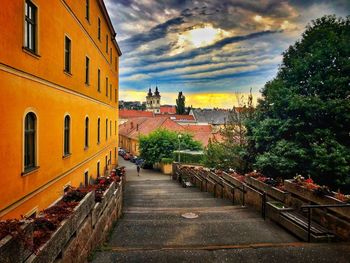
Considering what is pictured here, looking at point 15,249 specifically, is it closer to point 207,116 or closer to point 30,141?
point 30,141

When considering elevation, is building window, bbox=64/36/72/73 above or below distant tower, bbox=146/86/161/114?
below

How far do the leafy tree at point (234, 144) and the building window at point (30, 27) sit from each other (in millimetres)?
15737

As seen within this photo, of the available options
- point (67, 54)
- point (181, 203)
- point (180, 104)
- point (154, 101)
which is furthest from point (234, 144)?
point (154, 101)

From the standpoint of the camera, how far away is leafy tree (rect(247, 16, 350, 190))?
13586 mm

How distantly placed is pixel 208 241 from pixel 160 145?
34530 millimetres

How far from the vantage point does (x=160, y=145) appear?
41969 millimetres

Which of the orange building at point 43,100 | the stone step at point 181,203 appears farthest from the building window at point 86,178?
the stone step at point 181,203

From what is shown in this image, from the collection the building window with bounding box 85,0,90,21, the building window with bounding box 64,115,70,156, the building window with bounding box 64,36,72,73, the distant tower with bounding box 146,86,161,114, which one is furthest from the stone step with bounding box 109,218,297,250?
the distant tower with bounding box 146,86,161,114

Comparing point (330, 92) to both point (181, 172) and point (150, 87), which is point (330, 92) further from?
point (150, 87)

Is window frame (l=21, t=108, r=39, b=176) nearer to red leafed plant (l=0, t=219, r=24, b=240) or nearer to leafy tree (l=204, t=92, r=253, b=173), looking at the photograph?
red leafed plant (l=0, t=219, r=24, b=240)

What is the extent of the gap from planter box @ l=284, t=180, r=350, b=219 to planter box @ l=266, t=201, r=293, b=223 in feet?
2.01

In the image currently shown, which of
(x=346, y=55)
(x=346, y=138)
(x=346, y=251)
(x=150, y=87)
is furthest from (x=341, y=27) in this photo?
(x=150, y=87)

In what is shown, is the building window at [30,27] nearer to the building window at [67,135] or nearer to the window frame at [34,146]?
the window frame at [34,146]

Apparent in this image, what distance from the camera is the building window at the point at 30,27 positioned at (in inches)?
327
